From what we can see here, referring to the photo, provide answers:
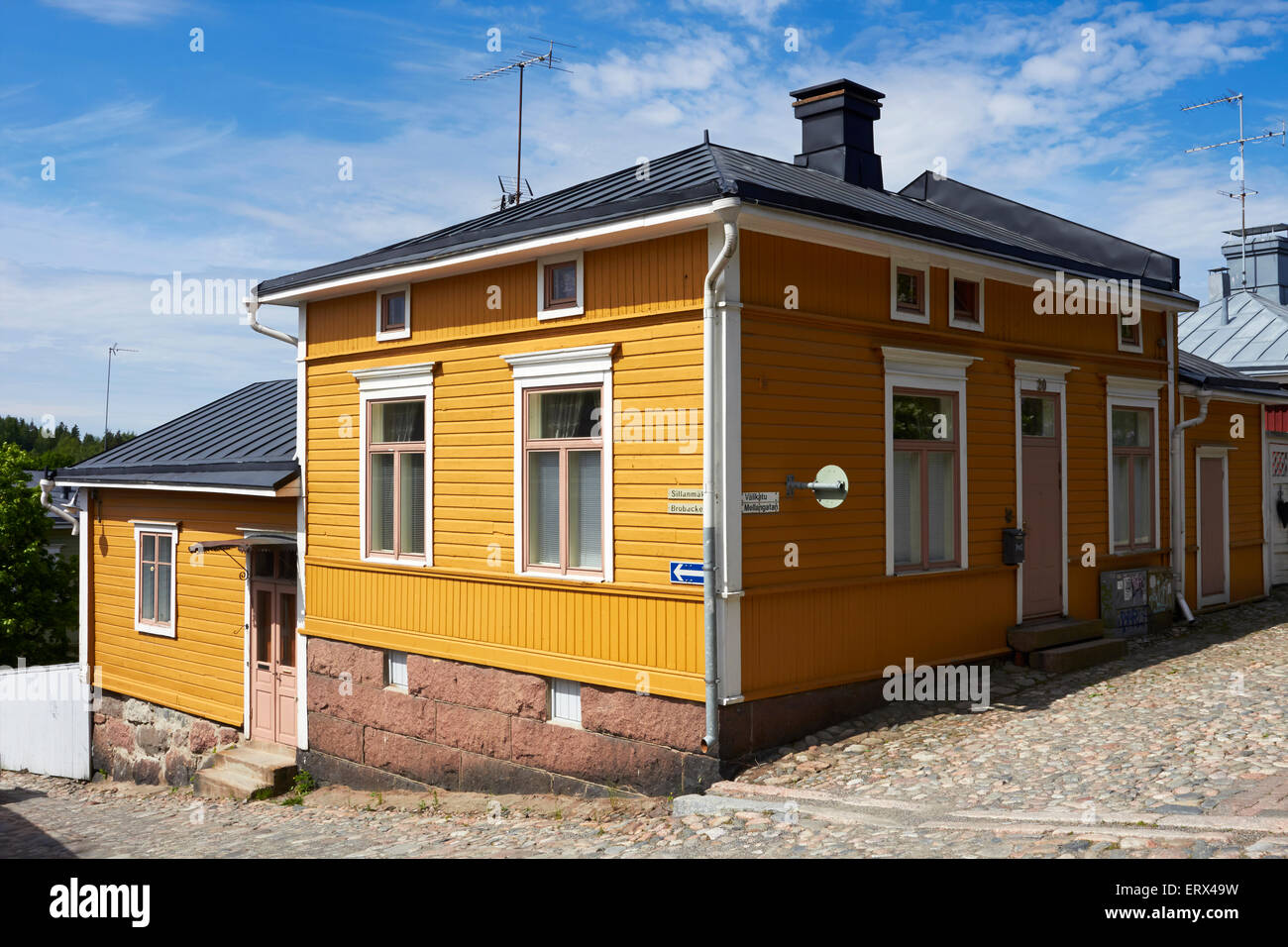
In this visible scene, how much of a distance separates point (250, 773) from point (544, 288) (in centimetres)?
712

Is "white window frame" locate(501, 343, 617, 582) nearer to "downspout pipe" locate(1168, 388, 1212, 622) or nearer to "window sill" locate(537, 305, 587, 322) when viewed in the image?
"window sill" locate(537, 305, 587, 322)

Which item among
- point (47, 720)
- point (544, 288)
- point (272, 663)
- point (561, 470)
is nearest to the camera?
point (561, 470)

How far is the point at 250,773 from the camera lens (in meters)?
13.5

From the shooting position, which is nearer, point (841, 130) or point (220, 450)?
point (841, 130)

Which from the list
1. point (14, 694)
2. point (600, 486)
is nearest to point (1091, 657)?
point (600, 486)

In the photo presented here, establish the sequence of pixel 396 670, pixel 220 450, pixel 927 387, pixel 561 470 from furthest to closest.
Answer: pixel 220 450 < pixel 396 670 < pixel 927 387 < pixel 561 470

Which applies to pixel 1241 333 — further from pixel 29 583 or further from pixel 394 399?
pixel 29 583

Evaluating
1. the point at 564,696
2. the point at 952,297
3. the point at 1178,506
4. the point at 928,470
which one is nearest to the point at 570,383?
the point at 564,696

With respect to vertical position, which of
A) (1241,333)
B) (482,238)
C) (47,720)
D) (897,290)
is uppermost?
(1241,333)

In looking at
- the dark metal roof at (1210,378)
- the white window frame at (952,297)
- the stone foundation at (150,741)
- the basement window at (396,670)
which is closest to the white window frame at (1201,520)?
the dark metal roof at (1210,378)

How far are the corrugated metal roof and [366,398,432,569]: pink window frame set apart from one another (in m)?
14.5

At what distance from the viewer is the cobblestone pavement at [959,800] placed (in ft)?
22.6

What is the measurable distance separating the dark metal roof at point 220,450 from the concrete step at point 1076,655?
8637mm
